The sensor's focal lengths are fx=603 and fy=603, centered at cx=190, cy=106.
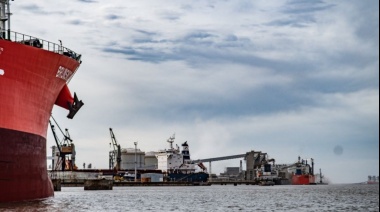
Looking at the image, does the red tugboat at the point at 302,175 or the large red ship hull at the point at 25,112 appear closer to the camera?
the large red ship hull at the point at 25,112

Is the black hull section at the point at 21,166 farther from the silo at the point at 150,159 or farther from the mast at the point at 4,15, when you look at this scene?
the silo at the point at 150,159

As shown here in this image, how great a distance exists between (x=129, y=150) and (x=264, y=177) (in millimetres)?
37943

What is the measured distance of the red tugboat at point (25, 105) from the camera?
103 ft

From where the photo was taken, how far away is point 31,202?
113 feet

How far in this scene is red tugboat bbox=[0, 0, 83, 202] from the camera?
31.5 m

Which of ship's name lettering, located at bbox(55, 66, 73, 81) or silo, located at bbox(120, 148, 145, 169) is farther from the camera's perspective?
silo, located at bbox(120, 148, 145, 169)

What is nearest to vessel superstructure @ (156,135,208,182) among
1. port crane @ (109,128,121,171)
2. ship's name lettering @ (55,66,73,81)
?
port crane @ (109,128,121,171)

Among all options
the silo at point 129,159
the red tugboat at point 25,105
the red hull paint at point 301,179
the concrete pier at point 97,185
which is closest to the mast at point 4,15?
the red tugboat at point 25,105

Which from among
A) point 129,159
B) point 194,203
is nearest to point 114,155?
point 129,159

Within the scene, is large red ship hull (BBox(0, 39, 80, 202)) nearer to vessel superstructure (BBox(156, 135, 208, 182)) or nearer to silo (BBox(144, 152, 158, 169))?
vessel superstructure (BBox(156, 135, 208, 182))

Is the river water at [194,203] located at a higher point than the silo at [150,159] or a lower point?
lower

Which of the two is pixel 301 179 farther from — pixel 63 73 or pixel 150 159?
pixel 63 73

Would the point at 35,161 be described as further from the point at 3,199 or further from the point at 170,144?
the point at 170,144

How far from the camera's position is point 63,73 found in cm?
3809
